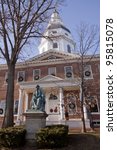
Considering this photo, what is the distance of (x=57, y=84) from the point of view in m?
22.9

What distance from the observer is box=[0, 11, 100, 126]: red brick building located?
22.7 metres

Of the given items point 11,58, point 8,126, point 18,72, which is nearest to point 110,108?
point 8,126

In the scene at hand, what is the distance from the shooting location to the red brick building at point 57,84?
74.3 feet

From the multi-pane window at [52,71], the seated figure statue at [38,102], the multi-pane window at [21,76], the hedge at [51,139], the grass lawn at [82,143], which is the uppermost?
the multi-pane window at [52,71]

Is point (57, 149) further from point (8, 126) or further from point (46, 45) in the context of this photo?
point (46, 45)

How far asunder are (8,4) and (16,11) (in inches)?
31.8

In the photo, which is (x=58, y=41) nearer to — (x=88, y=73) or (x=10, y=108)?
(x=88, y=73)

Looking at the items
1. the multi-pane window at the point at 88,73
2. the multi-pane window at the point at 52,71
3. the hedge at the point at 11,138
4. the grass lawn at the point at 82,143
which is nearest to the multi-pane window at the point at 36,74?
the multi-pane window at the point at 52,71

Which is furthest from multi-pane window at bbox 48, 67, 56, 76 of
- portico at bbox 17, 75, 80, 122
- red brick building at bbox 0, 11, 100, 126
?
portico at bbox 17, 75, 80, 122

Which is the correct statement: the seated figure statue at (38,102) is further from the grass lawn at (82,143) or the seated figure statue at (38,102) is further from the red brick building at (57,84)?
the red brick building at (57,84)

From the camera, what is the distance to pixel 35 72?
87.9 ft

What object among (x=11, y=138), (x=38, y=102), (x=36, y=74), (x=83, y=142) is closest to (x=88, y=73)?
(x=36, y=74)

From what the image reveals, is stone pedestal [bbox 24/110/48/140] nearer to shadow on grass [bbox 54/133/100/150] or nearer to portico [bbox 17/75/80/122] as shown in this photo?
shadow on grass [bbox 54/133/100/150]

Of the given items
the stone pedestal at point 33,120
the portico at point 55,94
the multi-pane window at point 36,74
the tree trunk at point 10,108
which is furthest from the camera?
the multi-pane window at point 36,74
